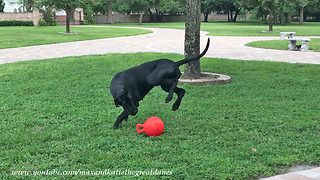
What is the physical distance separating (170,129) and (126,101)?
2.39 feet

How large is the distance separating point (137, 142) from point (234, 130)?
133 cm

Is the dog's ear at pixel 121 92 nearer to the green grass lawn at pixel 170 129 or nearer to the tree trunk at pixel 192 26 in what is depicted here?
the green grass lawn at pixel 170 129

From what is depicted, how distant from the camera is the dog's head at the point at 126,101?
439 centimetres

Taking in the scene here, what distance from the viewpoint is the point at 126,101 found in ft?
14.7

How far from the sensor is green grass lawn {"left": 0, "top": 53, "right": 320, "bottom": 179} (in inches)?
144

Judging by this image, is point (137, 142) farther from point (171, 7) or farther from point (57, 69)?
point (171, 7)

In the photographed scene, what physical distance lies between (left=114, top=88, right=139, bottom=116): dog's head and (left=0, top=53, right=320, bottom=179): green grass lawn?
0.33 metres

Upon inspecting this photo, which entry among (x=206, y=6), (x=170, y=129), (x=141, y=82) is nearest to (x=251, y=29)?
(x=206, y=6)

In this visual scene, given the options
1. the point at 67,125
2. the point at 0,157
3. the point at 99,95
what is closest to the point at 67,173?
the point at 0,157

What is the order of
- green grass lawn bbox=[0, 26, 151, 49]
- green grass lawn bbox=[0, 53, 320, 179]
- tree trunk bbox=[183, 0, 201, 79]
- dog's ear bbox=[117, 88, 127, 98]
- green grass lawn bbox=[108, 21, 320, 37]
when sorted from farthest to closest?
green grass lawn bbox=[108, 21, 320, 37]
green grass lawn bbox=[0, 26, 151, 49]
tree trunk bbox=[183, 0, 201, 79]
dog's ear bbox=[117, 88, 127, 98]
green grass lawn bbox=[0, 53, 320, 179]

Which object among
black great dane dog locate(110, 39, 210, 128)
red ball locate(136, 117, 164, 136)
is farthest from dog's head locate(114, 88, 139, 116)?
red ball locate(136, 117, 164, 136)

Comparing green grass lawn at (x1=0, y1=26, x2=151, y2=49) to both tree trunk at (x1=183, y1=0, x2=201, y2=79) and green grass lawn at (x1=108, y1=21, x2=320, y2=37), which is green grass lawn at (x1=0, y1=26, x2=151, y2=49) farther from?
tree trunk at (x1=183, y1=0, x2=201, y2=79)

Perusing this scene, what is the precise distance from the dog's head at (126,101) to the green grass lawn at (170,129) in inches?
12.8

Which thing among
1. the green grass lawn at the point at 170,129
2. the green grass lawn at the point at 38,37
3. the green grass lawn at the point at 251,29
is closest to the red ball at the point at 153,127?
the green grass lawn at the point at 170,129
